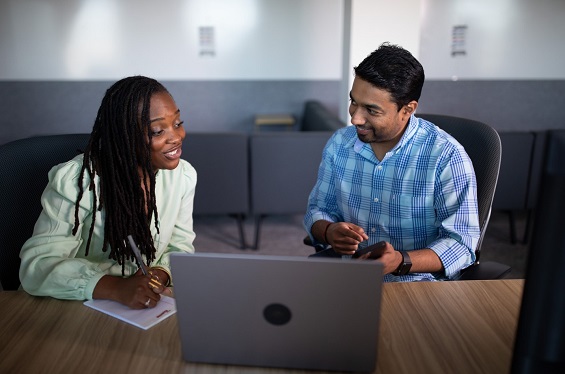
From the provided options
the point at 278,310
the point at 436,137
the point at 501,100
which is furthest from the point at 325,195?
the point at 501,100

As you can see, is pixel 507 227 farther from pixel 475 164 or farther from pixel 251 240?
pixel 475 164

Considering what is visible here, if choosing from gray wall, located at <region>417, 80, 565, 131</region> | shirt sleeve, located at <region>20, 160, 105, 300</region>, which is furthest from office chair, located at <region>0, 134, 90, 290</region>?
gray wall, located at <region>417, 80, 565, 131</region>

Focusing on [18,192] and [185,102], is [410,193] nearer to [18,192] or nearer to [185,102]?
[18,192]

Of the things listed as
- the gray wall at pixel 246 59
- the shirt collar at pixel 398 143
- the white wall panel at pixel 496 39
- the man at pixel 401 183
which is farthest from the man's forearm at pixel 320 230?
the white wall panel at pixel 496 39

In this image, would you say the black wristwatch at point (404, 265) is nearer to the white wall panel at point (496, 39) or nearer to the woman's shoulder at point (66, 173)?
the woman's shoulder at point (66, 173)

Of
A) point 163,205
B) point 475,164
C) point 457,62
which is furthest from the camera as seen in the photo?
point 457,62

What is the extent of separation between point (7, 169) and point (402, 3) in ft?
9.10

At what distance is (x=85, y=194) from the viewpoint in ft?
4.16

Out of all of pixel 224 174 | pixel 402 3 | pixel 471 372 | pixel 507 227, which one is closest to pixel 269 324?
pixel 471 372

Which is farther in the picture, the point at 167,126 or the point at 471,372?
Result: the point at 167,126

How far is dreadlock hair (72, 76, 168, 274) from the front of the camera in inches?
50.1

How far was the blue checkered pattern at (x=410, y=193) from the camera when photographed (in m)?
1.44

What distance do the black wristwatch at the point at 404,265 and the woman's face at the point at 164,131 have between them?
63 cm

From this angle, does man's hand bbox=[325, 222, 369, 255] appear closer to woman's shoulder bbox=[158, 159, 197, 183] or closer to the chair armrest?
the chair armrest
